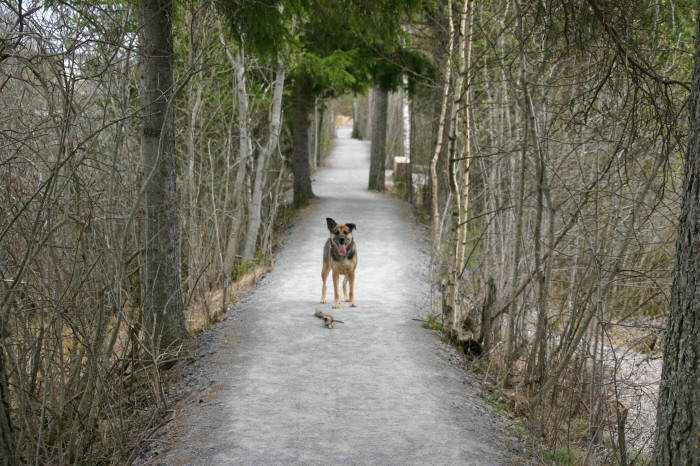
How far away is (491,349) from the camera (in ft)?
26.5

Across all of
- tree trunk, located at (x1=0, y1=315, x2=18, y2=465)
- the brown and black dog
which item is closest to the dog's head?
the brown and black dog

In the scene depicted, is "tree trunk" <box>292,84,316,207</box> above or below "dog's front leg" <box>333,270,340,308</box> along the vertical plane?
above

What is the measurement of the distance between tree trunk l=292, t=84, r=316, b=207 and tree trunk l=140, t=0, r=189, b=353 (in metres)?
13.1

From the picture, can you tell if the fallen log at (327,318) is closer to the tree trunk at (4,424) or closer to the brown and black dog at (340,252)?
the brown and black dog at (340,252)

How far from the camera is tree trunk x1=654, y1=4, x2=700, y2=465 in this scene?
301 centimetres

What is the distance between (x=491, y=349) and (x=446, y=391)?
182cm

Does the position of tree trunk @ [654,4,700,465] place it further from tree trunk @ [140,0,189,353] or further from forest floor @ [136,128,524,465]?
tree trunk @ [140,0,189,353]

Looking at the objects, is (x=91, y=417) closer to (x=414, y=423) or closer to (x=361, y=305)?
(x=414, y=423)

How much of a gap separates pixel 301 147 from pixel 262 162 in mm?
8040

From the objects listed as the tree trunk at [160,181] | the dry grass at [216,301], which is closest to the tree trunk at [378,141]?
the dry grass at [216,301]

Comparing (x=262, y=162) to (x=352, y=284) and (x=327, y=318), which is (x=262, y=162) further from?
(x=327, y=318)

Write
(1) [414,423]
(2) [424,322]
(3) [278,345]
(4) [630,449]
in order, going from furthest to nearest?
(2) [424,322] < (3) [278,345] < (4) [630,449] < (1) [414,423]

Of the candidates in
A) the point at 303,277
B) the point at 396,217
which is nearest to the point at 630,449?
the point at 303,277

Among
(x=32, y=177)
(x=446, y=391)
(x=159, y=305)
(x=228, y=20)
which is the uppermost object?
(x=228, y=20)
